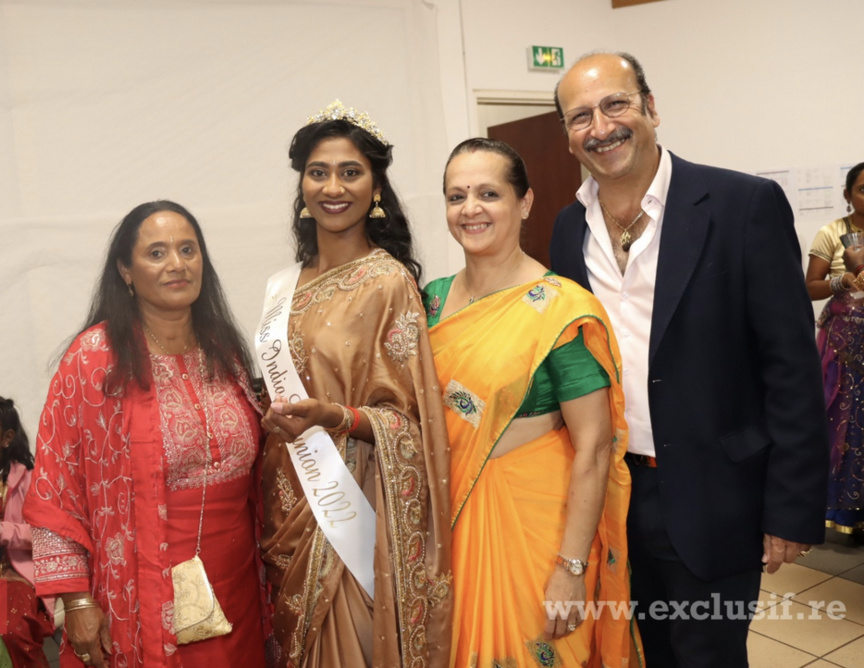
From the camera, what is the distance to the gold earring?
198 cm

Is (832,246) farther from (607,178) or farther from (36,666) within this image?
(36,666)

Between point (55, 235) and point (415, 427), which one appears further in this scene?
point (55, 235)

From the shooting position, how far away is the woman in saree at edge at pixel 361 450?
172 centimetres

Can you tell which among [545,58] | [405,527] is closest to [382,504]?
[405,527]

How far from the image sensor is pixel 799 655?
285cm

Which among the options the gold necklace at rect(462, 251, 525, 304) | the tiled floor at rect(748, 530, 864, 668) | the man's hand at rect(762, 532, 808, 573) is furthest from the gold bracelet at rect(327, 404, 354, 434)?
the tiled floor at rect(748, 530, 864, 668)

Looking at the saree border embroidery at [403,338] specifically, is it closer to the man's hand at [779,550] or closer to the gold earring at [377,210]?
the gold earring at [377,210]

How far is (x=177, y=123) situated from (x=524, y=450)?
9.64ft

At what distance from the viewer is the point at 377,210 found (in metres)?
1.98

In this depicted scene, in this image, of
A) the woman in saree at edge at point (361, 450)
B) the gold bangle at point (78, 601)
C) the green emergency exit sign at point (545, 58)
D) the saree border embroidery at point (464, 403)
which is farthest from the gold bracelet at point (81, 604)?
the green emergency exit sign at point (545, 58)

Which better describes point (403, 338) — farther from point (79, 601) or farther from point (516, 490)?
point (79, 601)

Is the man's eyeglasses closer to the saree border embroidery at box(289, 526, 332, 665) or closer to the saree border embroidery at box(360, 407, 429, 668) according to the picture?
the saree border embroidery at box(360, 407, 429, 668)

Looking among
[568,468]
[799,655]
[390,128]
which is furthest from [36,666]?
[390,128]

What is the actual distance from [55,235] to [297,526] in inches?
97.2
